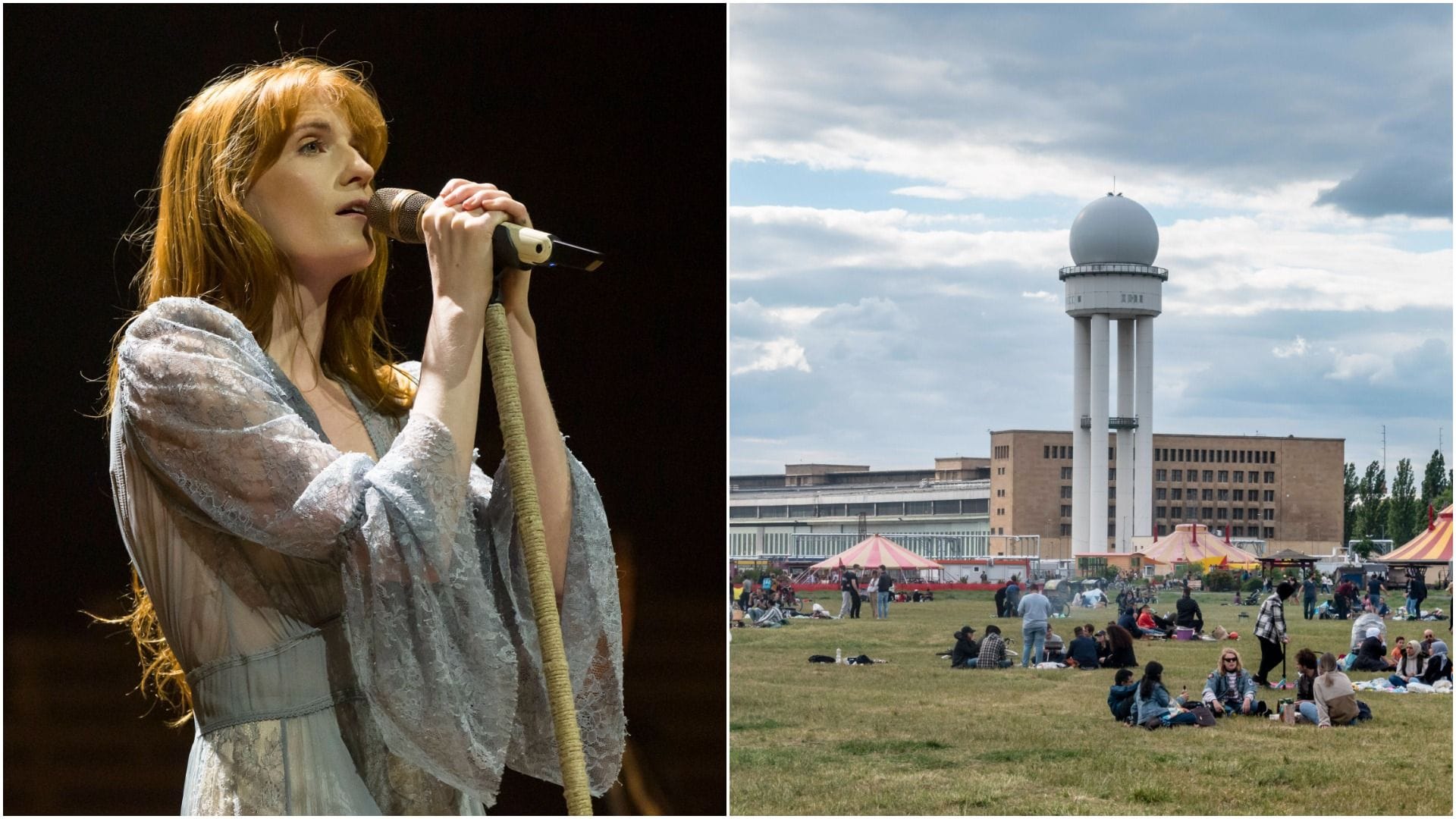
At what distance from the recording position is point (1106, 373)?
1717cm

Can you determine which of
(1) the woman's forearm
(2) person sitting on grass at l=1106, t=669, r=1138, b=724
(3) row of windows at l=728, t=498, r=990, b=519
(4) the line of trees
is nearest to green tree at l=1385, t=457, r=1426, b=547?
(4) the line of trees

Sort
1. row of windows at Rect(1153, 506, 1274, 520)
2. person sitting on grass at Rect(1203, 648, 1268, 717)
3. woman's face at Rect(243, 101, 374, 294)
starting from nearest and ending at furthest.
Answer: woman's face at Rect(243, 101, 374, 294) < person sitting on grass at Rect(1203, 648, 1268, 717) < row of windows at Rect(1153, 506, 1274, 520)

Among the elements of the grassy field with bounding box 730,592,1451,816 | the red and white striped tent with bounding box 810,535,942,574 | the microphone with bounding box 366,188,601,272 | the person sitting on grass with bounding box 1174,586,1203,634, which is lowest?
the grassy field with bounding box 730,592,1451,816

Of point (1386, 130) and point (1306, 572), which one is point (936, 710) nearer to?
point (1306, 572)

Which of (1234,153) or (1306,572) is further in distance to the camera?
(1234,153)

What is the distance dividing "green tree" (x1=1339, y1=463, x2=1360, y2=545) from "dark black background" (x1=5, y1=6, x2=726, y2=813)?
8376mm

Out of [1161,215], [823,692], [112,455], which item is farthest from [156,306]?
[1161,215]

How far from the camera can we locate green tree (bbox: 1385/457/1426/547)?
9.41 m

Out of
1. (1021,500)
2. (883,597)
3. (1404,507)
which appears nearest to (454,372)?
(1404,507)

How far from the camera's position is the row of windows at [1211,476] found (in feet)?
36.6

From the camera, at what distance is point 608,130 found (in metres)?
3.20

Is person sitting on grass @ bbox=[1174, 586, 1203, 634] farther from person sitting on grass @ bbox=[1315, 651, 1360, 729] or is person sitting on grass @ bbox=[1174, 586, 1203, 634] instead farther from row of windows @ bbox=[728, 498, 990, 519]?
row of windows @ bbox=[728, 498, 990, 519]

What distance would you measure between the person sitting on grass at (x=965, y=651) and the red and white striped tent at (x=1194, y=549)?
2.05 m

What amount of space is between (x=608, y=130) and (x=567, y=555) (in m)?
2.28
